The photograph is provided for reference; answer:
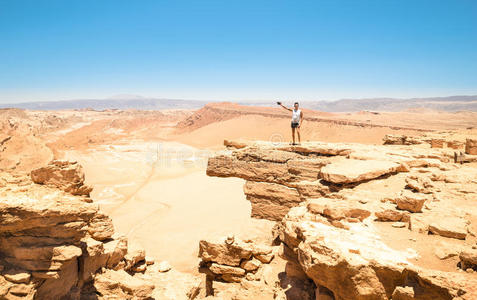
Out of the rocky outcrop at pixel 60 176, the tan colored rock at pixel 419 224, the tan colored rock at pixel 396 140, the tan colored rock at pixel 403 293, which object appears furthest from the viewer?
the tan colored rock at pixel 396 140

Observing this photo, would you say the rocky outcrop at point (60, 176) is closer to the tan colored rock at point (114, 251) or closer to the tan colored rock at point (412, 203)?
the tan colored rock at point (114, 251)

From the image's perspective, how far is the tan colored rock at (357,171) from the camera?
6035 millimetres

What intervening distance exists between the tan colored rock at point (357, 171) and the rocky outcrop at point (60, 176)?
545 centimetres

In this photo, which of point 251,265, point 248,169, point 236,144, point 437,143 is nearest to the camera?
point 251,265

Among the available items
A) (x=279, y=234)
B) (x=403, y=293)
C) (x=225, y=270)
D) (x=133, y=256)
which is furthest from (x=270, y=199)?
(x=403, y=293)

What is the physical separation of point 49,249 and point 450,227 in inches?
250

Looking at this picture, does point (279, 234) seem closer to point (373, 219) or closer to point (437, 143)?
point (373, 219)

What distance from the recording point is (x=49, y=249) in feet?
15.5

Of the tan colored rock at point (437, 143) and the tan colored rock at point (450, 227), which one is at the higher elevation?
the tan colored rock at point (437, 143)

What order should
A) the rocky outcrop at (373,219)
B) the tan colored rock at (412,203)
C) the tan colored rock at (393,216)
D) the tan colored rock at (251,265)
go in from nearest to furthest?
the rocky outcrop at (373,219) → the tan colored rock at (393,216) → the tan colored rock at (412,203) → the tan colored rock at (251,265)

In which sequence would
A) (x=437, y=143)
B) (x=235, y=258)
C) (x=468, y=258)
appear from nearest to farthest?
(x=468, y=258) < (x=235, y=258) < (x=437, y=143)

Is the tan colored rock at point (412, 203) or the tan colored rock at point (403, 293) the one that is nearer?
the tan colored rock at point (403, 293)

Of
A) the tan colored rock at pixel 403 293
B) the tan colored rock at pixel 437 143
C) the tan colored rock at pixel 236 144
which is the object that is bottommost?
the tan colored rock at pixel 403 293


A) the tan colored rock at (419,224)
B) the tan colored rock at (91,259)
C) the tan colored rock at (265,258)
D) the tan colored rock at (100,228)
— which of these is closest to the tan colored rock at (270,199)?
the tan colored rock at (265,258)
